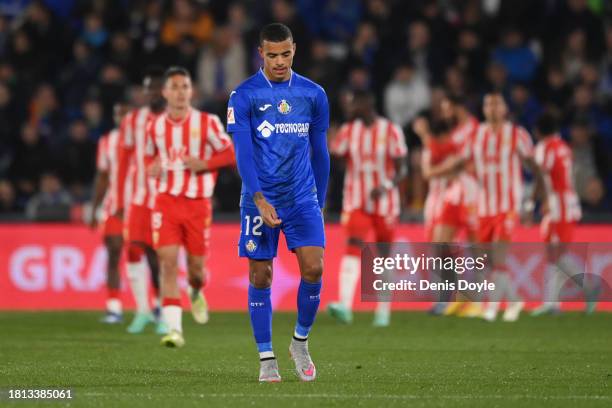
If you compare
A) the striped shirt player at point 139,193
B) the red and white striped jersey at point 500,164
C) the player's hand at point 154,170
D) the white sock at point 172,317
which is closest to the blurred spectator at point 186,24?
the red and white striped jersey at point 500,164

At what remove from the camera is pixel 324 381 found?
28.8ft

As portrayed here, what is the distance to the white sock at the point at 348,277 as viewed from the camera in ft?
49.9

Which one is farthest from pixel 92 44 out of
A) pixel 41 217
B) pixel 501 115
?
pixel 501 115

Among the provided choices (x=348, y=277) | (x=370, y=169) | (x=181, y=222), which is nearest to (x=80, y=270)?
(x=348, y=277)

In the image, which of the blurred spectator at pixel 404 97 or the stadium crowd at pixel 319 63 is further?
the blurred spectator at pixel 404 97

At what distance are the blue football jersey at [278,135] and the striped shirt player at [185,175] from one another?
10.4 feet

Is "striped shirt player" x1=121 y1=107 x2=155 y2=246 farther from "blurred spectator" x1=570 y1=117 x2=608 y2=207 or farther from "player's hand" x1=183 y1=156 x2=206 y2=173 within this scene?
"blurred spectator" x1=570 y1=117 x2=608 y2=207

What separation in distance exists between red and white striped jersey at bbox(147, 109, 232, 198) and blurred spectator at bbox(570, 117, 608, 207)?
7.57 m

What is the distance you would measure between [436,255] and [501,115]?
21.9ft

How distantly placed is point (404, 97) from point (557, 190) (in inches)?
143

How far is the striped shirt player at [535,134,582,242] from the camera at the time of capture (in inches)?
647

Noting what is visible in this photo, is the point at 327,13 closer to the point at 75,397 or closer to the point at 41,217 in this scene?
the point at 41,217

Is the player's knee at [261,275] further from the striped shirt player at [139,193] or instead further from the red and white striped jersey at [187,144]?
the striped shirt player at [139,193]

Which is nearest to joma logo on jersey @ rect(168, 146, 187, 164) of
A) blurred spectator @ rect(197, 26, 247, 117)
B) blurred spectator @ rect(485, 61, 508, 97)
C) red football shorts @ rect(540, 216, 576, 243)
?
red football shorts @ rect(540, 216, 576, 243)
